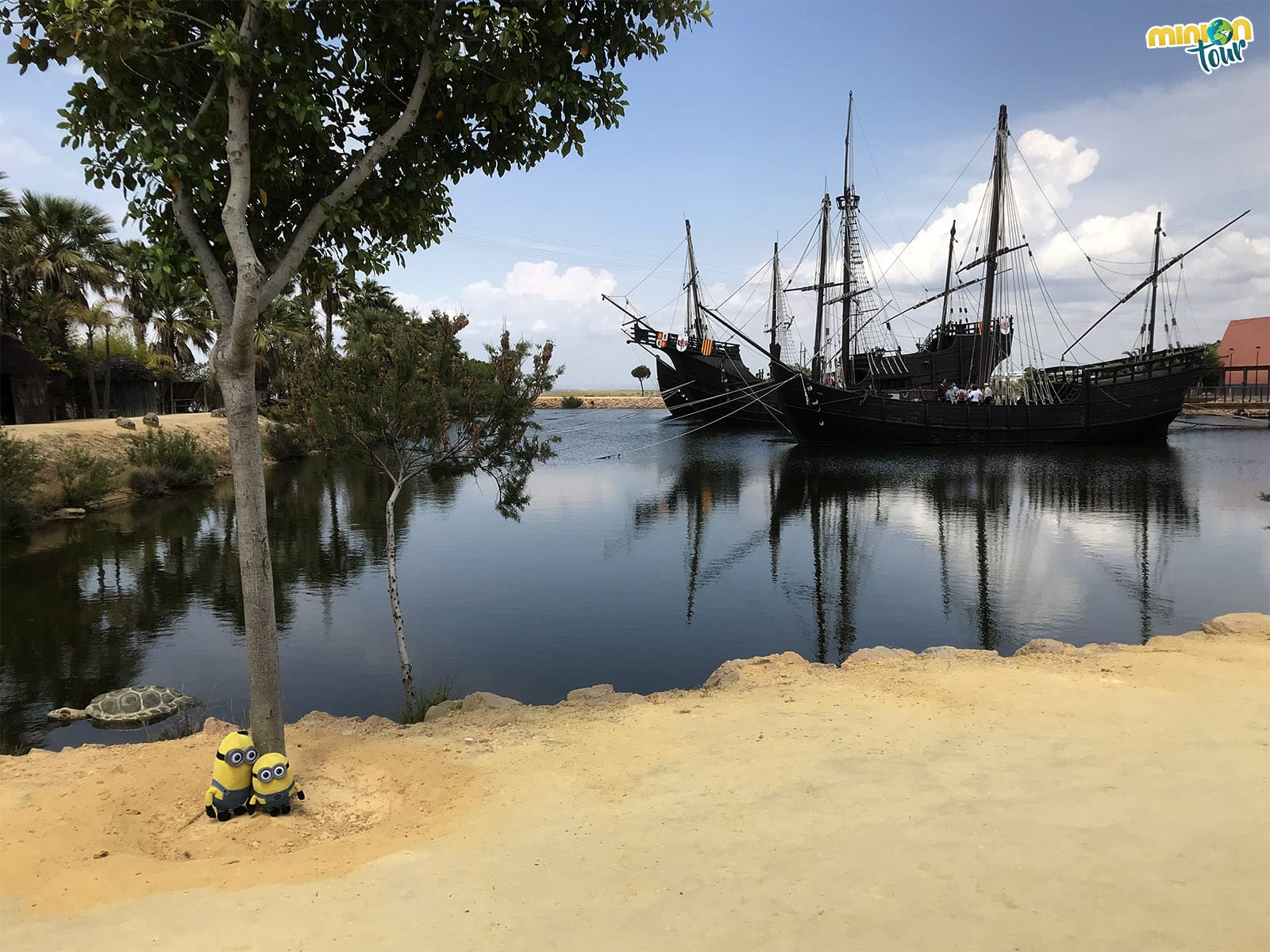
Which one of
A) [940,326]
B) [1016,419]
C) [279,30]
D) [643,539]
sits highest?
[940,326]

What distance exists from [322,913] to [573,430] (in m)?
77.6

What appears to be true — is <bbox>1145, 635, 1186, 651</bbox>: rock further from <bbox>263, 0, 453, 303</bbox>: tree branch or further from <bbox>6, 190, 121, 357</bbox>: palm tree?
<bbox>6, 190, 121, 357</bbox>: palm tree

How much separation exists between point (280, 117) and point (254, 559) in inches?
172

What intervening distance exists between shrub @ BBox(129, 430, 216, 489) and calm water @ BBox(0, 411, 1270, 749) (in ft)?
6.05

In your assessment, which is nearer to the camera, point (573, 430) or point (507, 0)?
point (507, 0)

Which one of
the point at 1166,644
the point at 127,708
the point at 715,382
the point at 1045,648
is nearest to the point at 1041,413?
the point at 715,382

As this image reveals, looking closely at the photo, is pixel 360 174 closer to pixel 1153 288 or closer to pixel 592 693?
pixel 592 693

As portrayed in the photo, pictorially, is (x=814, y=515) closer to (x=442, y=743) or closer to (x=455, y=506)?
(x=455, y=506)

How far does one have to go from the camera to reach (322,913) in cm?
487

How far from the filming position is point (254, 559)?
7.28 m

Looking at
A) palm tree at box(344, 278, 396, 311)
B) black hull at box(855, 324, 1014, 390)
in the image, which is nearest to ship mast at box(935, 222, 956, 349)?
black hull at box(855, 324, 1014, 390)

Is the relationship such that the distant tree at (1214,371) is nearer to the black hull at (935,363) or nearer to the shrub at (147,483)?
the black hull at (935,363)

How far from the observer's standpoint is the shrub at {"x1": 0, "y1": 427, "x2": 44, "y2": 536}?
2422cm

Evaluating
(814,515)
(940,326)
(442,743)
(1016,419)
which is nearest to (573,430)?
(940,326)
